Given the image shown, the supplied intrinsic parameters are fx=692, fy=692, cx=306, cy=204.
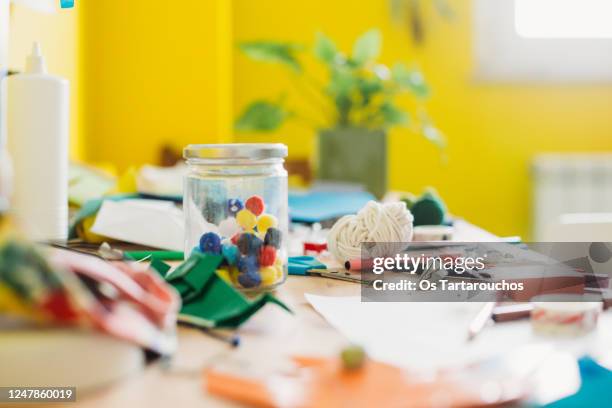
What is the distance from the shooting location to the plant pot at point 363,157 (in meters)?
1.76

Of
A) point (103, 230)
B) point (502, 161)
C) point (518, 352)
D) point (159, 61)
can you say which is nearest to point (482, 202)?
point (502, 161)

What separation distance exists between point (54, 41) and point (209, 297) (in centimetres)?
135

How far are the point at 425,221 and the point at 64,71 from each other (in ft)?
3.95

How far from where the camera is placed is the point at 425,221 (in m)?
1.06

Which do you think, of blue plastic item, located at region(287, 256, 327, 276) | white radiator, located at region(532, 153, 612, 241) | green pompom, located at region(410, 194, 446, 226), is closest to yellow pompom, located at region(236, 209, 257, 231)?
blue plastic item, located at region(287, 256, 327, 276)

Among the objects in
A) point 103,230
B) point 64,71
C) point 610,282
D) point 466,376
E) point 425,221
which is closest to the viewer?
point 466,376

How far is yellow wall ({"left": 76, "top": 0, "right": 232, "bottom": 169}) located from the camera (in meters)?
2.14

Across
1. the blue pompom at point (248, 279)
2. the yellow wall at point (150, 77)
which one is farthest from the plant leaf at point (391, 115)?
the blue pompom at point (248, 279)

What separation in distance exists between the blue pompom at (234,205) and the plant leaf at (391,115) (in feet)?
3.69

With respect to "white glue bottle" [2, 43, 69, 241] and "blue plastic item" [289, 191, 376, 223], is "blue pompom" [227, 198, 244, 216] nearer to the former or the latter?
"white glue bottle" [2, 43, 69, 241]

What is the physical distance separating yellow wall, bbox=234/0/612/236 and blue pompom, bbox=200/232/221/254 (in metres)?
1.94

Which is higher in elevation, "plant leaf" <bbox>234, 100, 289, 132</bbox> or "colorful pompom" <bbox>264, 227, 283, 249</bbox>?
"plant leaf" <bbox>234, 100, 289, 132</bbox>

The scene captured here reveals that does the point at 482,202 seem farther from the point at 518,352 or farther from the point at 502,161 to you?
the point at 518,352

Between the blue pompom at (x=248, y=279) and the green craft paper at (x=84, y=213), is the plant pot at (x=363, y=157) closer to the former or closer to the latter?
the green craft paper at (x=84, y=213)
